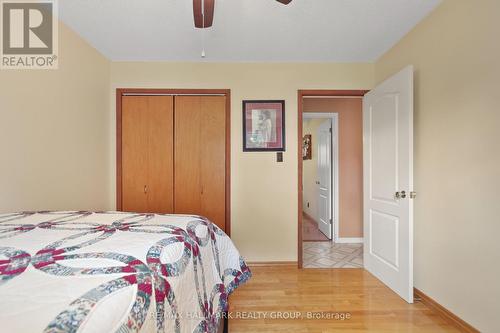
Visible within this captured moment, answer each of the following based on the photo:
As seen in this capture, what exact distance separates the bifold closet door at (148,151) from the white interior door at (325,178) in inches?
101

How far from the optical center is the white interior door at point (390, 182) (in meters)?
2.15

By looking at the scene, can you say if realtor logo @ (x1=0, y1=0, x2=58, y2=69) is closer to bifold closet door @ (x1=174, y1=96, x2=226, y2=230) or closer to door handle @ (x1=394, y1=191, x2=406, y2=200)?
bifold closet door @ (x1=174, y1=96, x2=226, y2=230)

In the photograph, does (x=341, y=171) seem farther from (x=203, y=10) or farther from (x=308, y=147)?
(x=203, y=10)

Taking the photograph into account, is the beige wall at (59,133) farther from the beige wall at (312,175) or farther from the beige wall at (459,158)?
the beige wall at (312,175)

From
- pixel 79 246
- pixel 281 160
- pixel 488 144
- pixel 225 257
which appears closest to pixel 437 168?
pixel 488 144

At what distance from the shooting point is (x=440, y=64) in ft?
6.50

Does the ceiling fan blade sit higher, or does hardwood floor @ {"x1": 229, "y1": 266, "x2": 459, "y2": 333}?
the ceiling fan blade

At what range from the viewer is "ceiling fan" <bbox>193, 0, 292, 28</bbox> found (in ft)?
4.64

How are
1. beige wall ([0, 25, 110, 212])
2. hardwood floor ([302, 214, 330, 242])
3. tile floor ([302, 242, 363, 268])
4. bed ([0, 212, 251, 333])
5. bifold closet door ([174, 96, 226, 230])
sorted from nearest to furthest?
bed ([0, 212, 251, 333]) → beige wall ([0, 25, 110, 212]) → bifold closet door ([174, 96, 226, 230]) → tile floor ([302, 242, 363, 268]) → hardwood floor ([302, 214, 330, 242])

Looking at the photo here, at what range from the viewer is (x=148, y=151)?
2939 mm

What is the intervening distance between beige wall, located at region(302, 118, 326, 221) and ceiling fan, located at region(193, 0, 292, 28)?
3.50 m

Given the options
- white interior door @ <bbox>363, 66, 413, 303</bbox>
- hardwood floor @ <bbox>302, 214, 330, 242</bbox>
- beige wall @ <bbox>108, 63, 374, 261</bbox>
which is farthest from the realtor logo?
Answer: hardwood floor @ <bbox>302, 214, 330, 242</bbox>

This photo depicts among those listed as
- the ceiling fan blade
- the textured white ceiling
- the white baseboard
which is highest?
the textured white ceiling

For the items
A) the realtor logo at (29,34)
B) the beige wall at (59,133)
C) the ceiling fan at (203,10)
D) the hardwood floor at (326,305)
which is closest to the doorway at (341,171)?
the hardwood floor at (326,305)
